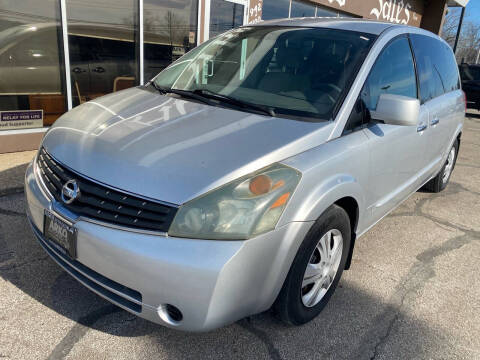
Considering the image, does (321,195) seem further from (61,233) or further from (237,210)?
(61,233)

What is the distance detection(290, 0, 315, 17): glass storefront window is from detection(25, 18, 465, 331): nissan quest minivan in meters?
7.01

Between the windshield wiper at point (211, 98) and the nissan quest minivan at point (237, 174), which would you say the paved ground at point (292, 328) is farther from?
the windshield wiper at point (211, 98)

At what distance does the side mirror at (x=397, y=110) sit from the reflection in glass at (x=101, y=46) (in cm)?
473

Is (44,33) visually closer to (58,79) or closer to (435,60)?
(58,79)

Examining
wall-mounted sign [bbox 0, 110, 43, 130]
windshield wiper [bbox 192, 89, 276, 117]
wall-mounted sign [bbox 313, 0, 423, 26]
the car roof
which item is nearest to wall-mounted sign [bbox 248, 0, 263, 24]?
wall-mounted sign [bbox 313, 0, 423, 26]

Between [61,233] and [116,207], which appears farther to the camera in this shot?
[61,233]

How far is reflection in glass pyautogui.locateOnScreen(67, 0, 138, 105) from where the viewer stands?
18.8 feet

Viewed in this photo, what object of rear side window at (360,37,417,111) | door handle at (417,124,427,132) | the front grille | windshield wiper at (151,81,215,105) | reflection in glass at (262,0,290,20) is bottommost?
the front grille

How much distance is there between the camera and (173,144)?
6.81ft

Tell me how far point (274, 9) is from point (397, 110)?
7.47 meters

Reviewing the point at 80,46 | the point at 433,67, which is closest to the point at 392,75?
the point at 433,67

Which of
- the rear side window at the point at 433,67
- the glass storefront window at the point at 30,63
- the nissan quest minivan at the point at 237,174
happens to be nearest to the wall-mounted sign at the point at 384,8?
the rear side window at the point at 433,67

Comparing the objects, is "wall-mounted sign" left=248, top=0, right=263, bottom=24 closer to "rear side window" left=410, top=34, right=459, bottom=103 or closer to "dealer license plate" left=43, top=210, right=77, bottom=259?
"rear side window" left=410, top=34, right=459, bottom=103

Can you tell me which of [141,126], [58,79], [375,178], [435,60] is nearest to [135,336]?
[141,126]
